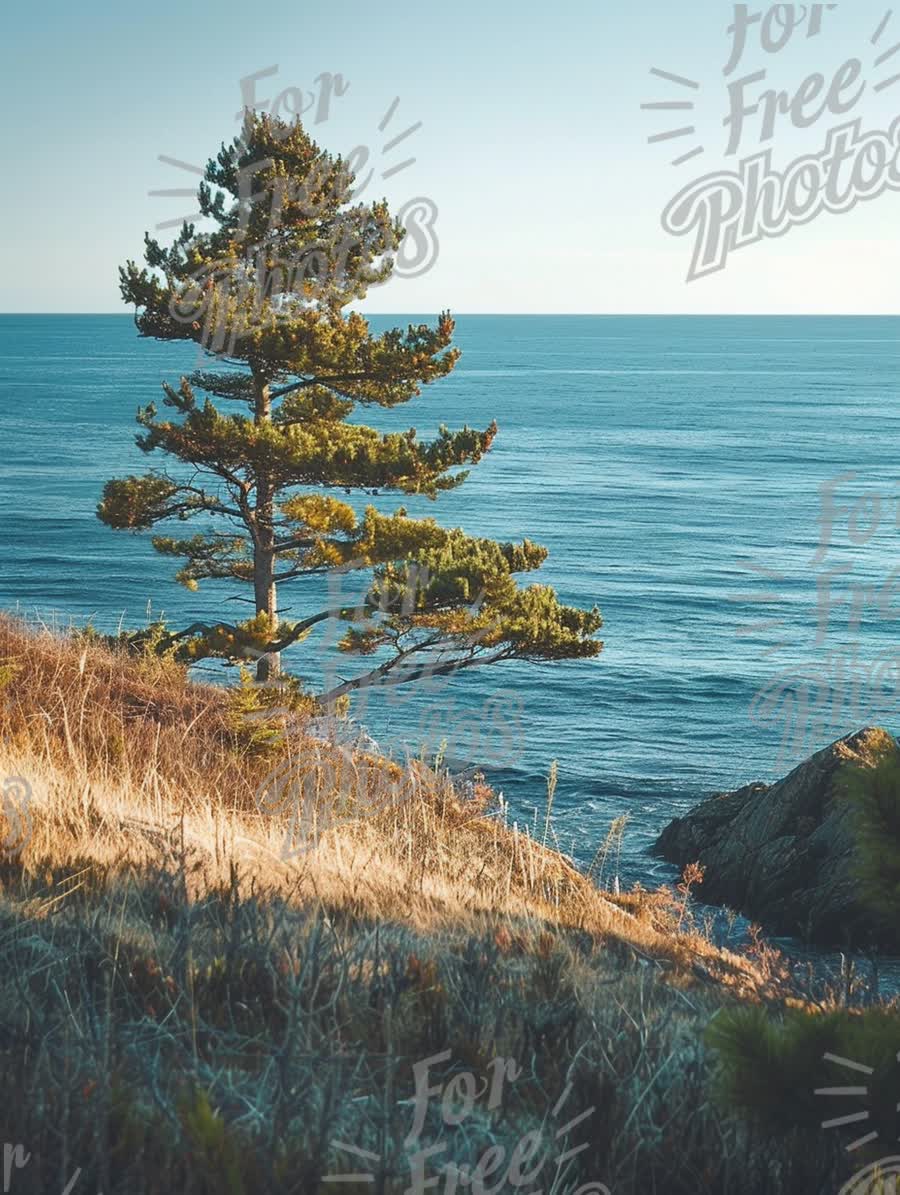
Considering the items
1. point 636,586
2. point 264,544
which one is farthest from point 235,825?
point 636,586

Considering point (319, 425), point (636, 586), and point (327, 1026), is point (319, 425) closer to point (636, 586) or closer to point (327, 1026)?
point (327, 1026)

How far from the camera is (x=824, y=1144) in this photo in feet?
8.56

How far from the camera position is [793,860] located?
16.6m

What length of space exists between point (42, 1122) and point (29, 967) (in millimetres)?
1050

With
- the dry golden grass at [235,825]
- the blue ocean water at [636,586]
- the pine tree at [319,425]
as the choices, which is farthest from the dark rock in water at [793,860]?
the dry golden grass at [235,825]

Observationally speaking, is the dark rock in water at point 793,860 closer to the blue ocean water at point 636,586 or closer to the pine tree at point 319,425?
the blue ocean water at point 636,586

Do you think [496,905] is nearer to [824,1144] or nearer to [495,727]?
[824,1144]

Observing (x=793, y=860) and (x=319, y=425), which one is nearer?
(x=793, y=860)

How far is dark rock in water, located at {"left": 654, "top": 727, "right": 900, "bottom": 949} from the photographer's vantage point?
15.1 meters

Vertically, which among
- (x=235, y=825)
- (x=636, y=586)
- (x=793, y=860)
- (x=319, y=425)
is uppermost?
(x=319, y=425)

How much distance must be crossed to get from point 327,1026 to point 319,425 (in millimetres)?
15767

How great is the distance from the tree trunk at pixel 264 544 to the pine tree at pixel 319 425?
0.07 meters

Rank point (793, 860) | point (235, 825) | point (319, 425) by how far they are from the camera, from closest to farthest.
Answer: point (235, 825), point (793, 860), point (319, 425)

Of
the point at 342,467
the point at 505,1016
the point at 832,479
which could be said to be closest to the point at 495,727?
the point at 342,467
